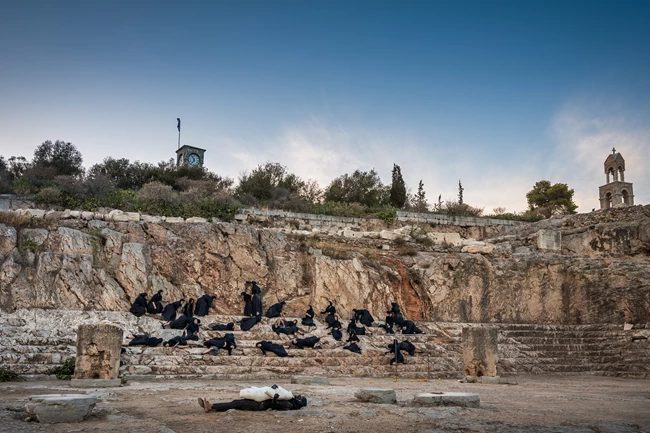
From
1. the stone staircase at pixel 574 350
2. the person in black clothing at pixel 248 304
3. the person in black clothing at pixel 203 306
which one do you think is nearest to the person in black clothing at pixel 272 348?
the person in black clothing at pixel 203 306

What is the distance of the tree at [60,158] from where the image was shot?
95.7ft

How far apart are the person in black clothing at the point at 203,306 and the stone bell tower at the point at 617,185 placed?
2882 cm

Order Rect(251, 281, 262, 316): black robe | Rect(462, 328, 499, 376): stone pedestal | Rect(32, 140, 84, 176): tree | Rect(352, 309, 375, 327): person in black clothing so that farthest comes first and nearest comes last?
Rect(32, 140, 84, 176): tree
Rect(352, 309, 375, 327): person in black clothing
Rect(251, 281, 262, 316): black robe
Rect(462, 328, 499, 376): stone pedestal

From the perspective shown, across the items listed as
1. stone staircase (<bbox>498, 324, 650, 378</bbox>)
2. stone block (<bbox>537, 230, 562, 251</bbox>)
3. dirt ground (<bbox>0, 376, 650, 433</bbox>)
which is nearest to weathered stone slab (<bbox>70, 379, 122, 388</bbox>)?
dirt ground (<bbox>0, 376, 650, 433</bbox>)

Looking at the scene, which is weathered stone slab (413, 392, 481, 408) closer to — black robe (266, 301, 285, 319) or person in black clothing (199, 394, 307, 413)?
person in black clothing (199, 394, 307, 413)

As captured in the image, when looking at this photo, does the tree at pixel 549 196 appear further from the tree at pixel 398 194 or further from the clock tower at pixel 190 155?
the clock tower at pixel 190 155

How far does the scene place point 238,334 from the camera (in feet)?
45.4

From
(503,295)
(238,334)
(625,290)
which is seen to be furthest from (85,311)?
(625,290)

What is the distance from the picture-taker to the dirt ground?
5.32 meters

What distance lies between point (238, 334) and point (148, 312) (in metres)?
2.80

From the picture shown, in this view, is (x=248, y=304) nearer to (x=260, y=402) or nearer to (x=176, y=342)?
(x=176, y=342)

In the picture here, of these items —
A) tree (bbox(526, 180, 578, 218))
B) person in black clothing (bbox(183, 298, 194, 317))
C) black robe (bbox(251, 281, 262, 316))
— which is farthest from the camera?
tree (bbox(526, 180, 578, 218))

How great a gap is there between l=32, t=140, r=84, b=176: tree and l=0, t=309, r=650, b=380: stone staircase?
59.4ft

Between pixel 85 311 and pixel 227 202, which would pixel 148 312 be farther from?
pixel 227 202
